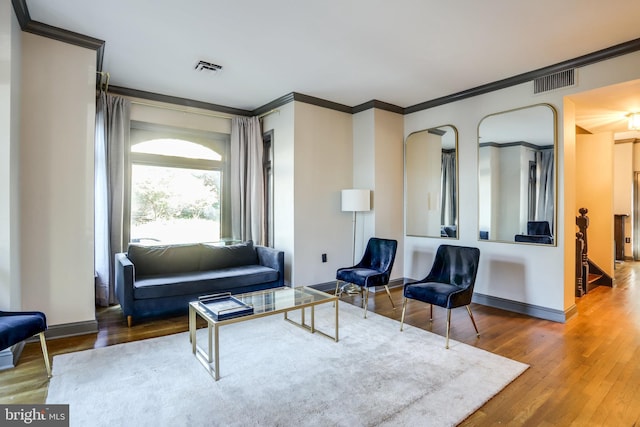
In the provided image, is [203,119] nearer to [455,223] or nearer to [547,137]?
[455,223]

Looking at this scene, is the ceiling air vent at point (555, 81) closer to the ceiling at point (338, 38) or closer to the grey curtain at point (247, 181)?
the ceiling at point (338, 38)

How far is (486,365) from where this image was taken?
261cm

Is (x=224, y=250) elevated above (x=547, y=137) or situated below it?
below

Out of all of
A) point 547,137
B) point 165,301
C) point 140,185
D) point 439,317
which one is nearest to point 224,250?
point 165,301

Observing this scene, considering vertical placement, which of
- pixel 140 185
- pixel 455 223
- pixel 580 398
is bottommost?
pixel 580 398

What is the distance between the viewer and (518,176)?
13.3 ft

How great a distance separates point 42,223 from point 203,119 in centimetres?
265

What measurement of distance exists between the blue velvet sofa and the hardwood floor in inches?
9.4

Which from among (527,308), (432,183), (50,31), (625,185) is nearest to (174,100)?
(50,31)

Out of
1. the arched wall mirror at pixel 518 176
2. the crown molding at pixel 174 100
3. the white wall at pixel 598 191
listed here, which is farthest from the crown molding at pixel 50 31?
the white wall at pixel 598 191

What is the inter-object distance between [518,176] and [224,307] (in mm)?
3674

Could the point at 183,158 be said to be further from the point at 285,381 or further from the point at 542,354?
the point at 542,354

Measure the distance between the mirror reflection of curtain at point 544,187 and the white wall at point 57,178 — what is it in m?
4.82

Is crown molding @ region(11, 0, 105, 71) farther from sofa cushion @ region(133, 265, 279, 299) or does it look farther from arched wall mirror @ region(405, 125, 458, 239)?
arched wall mirror @ region(405, 125, 458, 239)
